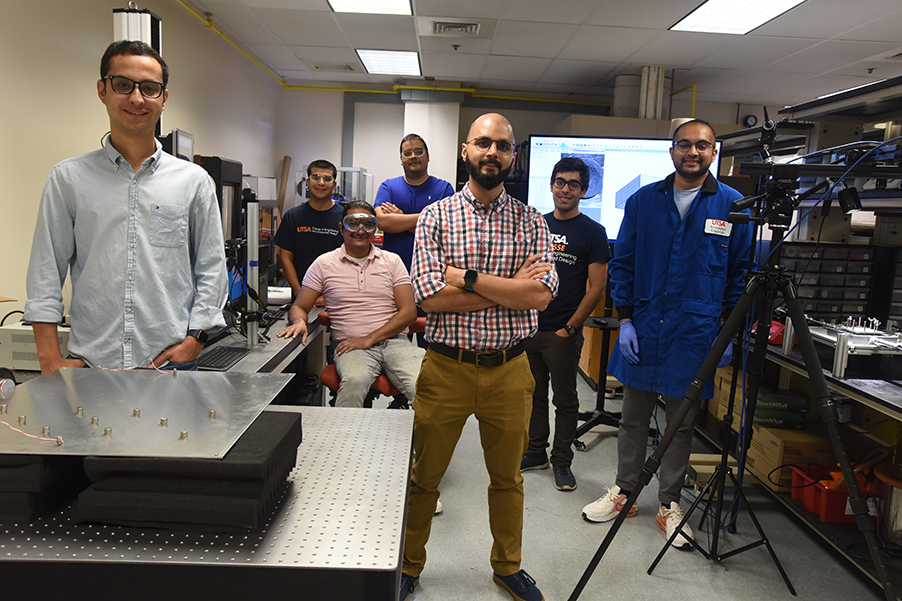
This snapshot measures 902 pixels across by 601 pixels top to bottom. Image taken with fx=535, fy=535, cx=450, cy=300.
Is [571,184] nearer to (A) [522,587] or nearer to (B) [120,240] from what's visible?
(A) [522,587]

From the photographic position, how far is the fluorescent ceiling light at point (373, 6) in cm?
423

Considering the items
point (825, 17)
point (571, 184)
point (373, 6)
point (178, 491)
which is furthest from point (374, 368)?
point (825, 17)

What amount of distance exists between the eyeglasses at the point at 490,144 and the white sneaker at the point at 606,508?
167 centimetres

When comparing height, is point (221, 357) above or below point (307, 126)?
below

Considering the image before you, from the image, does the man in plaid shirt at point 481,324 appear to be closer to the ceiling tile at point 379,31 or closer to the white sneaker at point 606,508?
the white sneaker at point 606,508

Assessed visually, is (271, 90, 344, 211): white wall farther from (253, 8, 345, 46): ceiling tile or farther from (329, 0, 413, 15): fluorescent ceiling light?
(329, 0, 413, 15): fluorescent ceiling light

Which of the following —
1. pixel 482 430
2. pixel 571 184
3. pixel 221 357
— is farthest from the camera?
pixel 571 184

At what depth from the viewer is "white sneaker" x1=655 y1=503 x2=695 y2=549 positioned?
2229 millimetres

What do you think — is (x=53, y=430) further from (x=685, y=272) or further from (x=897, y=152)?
(x=897, y=152)

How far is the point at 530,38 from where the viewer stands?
488cm

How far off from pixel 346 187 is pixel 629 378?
4.96 meters

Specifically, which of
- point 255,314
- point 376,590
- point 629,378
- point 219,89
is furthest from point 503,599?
point 219,89

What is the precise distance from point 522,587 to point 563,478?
0.94m

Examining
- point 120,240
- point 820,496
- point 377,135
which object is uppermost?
point 377,135
